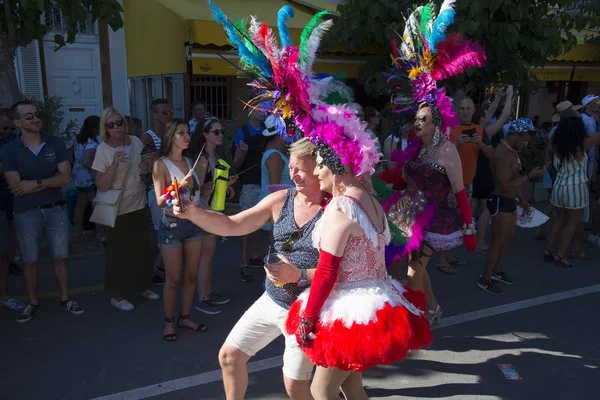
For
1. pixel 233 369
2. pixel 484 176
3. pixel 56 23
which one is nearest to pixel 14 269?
pixel 233 369

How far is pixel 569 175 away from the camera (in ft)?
20.1

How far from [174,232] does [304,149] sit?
1.78 meters

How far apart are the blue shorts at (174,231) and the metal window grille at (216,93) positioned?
27.9 feet

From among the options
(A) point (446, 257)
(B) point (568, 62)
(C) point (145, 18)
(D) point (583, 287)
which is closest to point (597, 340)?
(D) point (583, 287)

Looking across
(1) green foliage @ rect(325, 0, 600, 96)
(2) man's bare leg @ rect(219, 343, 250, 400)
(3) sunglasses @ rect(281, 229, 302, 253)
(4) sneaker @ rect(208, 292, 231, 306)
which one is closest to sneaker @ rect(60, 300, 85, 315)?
(4) sneaker @ rect(208, 292, 231, 306)

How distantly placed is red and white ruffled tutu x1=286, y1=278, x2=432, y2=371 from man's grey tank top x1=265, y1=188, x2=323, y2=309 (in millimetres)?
122

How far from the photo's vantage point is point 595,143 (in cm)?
614

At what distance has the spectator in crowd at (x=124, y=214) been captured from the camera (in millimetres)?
4586

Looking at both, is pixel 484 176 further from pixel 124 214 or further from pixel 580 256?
pixel 124 214

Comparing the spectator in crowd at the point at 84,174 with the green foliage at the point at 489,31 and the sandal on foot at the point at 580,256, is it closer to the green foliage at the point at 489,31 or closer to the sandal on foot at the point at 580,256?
the green foliage at the point at 489,31

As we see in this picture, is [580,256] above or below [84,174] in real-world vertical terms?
below

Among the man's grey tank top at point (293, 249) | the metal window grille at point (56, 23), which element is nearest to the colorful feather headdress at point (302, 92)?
the man's grey tank top at point (293, 249)

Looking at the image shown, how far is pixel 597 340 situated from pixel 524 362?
875mm

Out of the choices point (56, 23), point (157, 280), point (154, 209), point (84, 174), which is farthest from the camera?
point (56, 23)
